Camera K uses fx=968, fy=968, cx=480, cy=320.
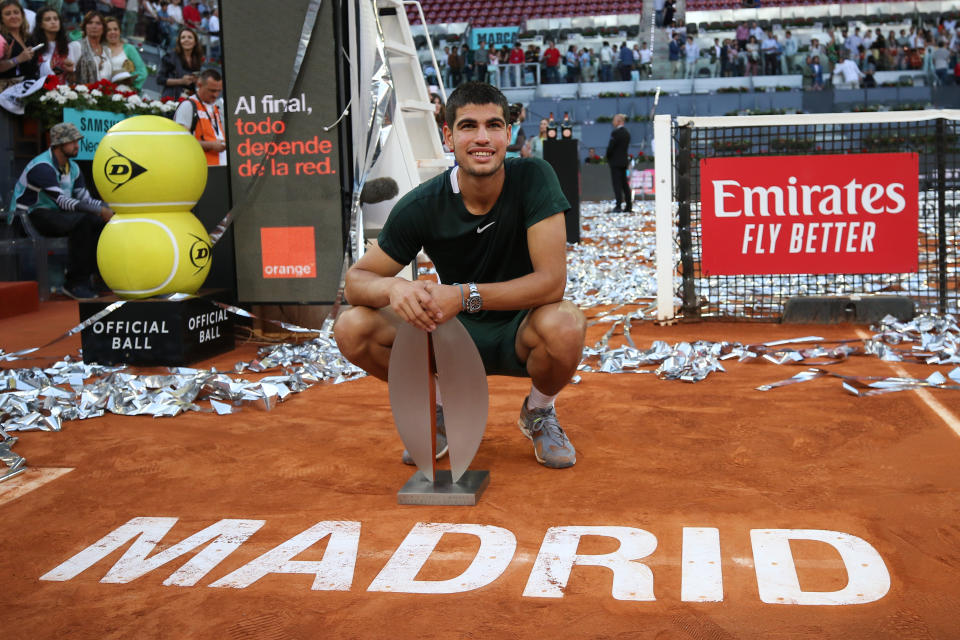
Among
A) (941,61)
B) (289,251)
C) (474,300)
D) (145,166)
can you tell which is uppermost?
(941,61)

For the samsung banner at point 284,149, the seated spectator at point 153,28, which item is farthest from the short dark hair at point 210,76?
the seated spectator at point 153,28

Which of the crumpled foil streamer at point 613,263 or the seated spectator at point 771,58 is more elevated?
the seated spectator at point 771,58

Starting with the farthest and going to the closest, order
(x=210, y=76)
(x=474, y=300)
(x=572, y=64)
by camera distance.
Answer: (x=572, y=64) → (x=210, y=76) → (x=474, y=300)

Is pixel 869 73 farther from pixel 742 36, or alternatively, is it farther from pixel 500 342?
pixel 500 342

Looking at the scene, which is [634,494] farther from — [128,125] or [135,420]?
[128,125]

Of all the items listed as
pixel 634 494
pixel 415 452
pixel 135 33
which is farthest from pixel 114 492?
pixel 135 33

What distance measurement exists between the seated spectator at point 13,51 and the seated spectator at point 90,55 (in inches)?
28.1

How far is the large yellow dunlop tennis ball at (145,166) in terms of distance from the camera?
5.86m

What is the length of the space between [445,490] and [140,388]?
253 centimetres

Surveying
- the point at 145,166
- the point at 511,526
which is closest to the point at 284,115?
the point at 145,166

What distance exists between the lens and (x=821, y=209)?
6641 mm

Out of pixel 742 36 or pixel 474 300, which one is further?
pixel 742 36

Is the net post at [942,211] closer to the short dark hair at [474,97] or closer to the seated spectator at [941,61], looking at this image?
the short dark hair at [474,97]

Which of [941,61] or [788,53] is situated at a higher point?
[788,53]
